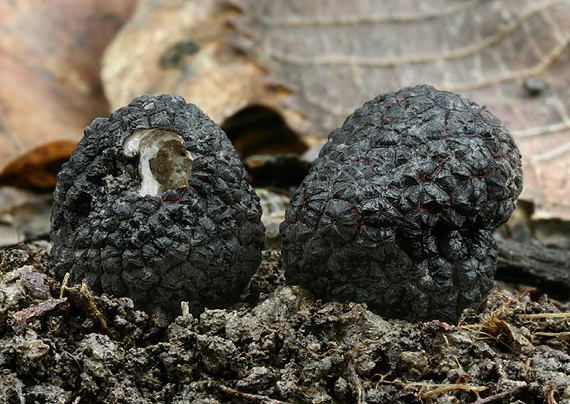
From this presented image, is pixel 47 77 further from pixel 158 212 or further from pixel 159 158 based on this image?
pixel 158 212

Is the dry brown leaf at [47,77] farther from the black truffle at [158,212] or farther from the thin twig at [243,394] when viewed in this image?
the thin twig at [243,394]

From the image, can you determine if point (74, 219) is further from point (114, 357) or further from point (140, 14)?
point (140, 14)

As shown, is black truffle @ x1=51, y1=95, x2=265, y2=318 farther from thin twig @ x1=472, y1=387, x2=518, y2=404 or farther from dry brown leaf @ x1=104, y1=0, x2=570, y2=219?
dry brown leaf @ x1=104, y1=0, x2=570, y2=219

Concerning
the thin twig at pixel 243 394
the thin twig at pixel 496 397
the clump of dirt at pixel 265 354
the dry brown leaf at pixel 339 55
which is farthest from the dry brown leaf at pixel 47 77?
the thin twig at pixel 496 397

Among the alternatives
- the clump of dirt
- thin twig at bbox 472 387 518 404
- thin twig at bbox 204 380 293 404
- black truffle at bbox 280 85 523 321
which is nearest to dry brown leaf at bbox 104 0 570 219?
black truffle at bbox 280 85 523 321

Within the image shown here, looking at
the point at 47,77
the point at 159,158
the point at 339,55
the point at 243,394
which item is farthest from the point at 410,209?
the point at 47,77

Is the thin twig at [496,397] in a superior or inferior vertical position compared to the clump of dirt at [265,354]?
inferior
